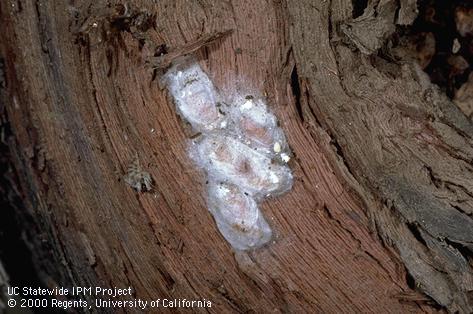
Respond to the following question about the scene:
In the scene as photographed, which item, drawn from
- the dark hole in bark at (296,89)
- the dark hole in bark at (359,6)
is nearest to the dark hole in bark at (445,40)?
the dark hole in bark at (359,6)

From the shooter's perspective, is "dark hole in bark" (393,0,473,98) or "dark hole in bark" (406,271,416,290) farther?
"dark hole in bark" (393,0,473,98)

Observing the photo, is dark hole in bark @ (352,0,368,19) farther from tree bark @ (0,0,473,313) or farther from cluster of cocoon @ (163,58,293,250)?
cluster of cocoon @ (163,58,293,250)

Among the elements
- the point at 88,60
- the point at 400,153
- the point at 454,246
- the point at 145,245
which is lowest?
the point at 454,246

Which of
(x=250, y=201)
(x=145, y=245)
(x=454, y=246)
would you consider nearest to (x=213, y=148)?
(x=250, y=201)

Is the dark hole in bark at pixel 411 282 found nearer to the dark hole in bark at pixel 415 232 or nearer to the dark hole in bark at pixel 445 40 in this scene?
the dark hole in bark at pixel 415 232

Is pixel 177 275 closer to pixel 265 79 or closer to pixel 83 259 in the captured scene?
pixel 83 259

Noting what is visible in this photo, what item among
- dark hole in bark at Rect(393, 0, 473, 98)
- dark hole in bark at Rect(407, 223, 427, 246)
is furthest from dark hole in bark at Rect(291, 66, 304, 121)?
dark hole in bark at Rect(393, 0, 473, 98)

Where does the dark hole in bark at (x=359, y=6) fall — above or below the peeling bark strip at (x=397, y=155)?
above
